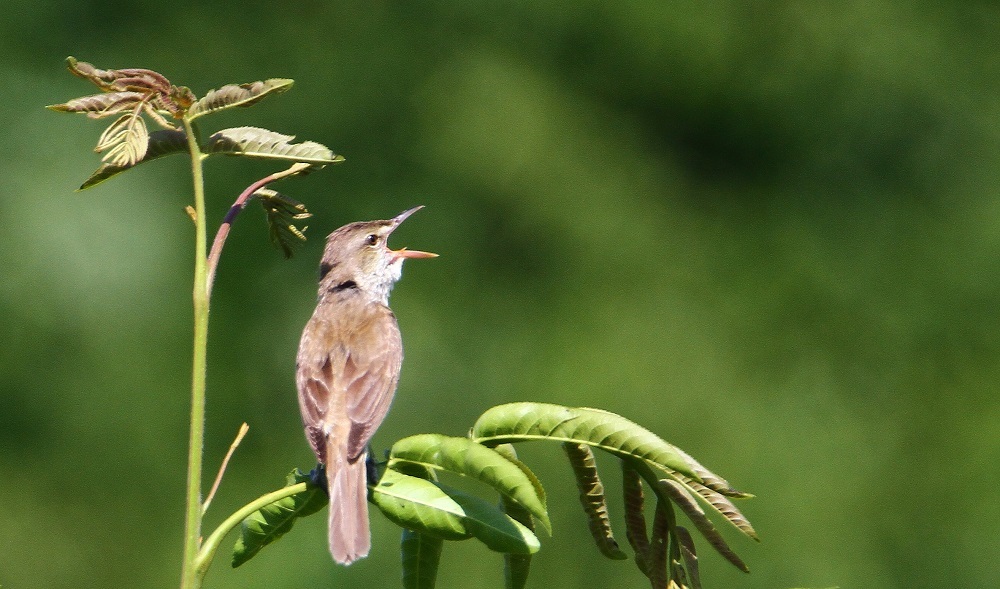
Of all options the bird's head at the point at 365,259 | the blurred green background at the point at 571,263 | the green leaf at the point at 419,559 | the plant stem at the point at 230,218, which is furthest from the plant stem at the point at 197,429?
the blurred green background at the point at 571,263

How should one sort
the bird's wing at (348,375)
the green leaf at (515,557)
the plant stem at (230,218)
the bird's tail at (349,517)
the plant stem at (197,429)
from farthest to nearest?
1. the bird's wing at (348,375)
2. the bird's tail at (349,517)
3. the green leaf at (515,557)
4. the plant stem at (230,218)
5. the plant stem at (197,429)

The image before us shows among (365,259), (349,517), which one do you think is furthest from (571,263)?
(349,517)

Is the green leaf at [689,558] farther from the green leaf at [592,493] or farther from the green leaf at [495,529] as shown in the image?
the green leaf at [495,529]

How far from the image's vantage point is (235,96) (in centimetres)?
197

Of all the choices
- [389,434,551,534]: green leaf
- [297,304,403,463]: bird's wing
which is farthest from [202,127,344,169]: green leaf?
[297,304,403,463]: bird's wing

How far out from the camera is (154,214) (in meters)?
8.83

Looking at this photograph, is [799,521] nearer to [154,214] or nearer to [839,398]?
[839,398]

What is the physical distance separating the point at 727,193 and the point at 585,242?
5.33 feet

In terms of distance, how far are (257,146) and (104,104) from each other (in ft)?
0.79

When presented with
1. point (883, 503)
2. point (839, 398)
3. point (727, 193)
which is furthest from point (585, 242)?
point (883, 503)

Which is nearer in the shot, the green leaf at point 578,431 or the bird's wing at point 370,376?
the green leaf at point 578,431

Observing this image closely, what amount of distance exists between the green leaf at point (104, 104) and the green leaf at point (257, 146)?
A: 5.4 inches

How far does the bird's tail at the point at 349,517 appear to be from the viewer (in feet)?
8.12

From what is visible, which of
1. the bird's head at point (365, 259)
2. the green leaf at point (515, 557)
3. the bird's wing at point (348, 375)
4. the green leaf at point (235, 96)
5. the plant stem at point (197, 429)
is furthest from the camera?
the bird's head at point (365, 259)
